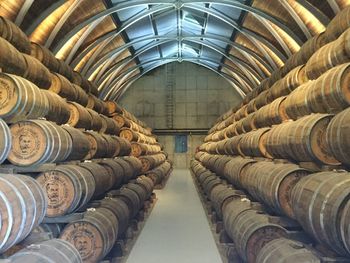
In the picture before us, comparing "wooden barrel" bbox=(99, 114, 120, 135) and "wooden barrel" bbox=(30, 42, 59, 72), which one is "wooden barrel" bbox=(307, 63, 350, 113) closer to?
"wooden barrel" bbox=(30, 42, 59, 72)

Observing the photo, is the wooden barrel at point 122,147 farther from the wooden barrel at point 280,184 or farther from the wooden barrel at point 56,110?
the wooden barrel at point 280,184

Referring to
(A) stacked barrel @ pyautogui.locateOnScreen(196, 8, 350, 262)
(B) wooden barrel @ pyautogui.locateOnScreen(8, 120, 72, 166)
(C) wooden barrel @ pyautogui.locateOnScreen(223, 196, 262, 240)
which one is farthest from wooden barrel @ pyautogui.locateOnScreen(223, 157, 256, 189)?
(B) wooden barrel @ pyautogui.locateOnScreen(8, 120, 72, 166)

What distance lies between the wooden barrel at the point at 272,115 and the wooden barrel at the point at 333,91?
2200 mm

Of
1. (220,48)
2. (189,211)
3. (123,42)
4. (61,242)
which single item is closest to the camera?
(61,242)

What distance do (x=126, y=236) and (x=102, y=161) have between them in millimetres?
1720

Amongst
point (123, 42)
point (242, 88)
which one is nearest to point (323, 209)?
point (123, 42)

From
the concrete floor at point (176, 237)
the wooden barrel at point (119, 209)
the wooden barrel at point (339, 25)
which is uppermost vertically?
the wooden barrel at point (339, 25)

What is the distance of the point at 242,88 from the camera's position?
98.7 feet

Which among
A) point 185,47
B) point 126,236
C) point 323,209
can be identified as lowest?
point 126,236

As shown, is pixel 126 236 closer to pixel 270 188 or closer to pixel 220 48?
pixel 270 188

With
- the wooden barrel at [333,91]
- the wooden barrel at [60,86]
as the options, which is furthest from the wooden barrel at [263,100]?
the wooden barrel at [60,86]

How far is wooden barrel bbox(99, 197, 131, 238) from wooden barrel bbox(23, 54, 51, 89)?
2.46 metres

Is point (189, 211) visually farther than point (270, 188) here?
Yes

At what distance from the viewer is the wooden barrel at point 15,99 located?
543 centimetres
